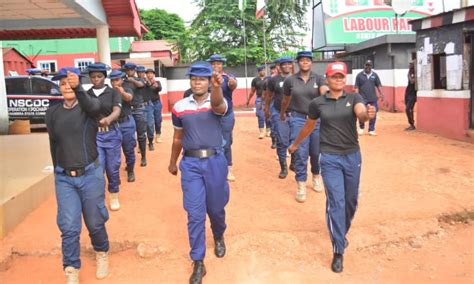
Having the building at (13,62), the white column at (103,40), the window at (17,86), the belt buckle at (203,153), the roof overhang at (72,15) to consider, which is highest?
the building at (13,62)

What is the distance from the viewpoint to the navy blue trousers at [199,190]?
4082 mm

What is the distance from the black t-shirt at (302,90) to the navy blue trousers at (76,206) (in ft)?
10.2

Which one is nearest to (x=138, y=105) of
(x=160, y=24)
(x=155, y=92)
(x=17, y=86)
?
(x=155, y=92)

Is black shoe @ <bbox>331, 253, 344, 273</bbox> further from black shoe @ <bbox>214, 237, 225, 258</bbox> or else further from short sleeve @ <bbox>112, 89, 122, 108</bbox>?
short sleeve @ <bbox>112, 89, 122, 108</bbox>

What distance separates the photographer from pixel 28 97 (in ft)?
44.2

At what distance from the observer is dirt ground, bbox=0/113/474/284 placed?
448 centimetres

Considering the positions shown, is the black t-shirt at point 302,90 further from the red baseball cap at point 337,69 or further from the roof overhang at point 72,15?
the roof overhang at point 72,15

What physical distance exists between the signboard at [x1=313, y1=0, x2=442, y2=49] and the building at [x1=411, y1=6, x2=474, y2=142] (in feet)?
36.4

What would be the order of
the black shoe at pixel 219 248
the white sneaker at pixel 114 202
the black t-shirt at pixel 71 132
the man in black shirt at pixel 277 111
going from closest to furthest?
the black t-shirt at pixel 71 132, the black shoe at pixel 219 248, the white sneaker at pixel 114 202, the man in black shirt at pixel 277 111

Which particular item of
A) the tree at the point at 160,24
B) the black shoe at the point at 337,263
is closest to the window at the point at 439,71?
the black shoe at the point at 337,263

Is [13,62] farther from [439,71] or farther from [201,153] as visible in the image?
[201,153]

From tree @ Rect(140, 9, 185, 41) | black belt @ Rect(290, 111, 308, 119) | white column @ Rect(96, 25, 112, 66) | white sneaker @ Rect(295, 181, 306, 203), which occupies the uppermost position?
tree @ Rect(140, 9, 185, 41)

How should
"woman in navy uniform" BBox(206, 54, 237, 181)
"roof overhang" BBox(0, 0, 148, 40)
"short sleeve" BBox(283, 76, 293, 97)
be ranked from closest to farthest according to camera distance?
"woman in navy uniform" BBox(206, 54, 237, 181) → "short sleeve" BBox(283, 76, 293, 97) → "roof overhang" BBox(0, 0, 148, 40)

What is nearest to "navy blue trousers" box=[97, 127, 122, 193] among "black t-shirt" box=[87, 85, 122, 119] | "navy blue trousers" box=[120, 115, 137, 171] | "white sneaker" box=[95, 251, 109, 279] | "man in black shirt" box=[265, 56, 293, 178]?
"black t-shirt" box=[87, 85, 122, 119]
